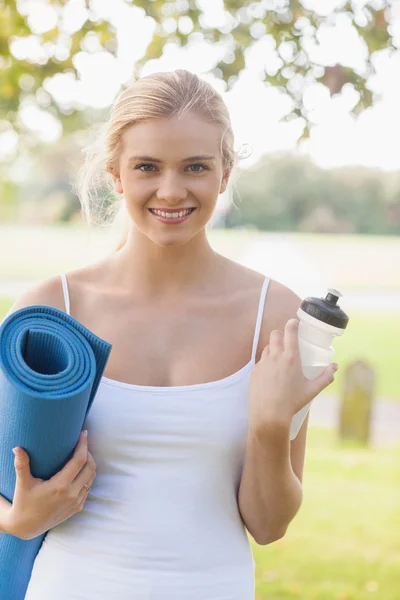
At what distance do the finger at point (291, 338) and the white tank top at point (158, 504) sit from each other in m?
0.22

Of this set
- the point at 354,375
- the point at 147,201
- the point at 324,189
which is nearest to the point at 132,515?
the point at 147,201

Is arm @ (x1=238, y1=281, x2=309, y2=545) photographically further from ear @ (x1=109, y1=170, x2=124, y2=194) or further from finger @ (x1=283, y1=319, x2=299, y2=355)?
ear @ (x1=109, y1=170, x2=124, y2=194)

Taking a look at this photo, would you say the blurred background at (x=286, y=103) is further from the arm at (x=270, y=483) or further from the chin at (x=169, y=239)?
the arm at (x=270, y=483)

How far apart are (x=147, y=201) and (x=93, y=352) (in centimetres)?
39

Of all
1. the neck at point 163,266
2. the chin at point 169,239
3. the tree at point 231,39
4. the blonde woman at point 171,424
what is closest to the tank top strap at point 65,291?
the blonde woman at point 171,424

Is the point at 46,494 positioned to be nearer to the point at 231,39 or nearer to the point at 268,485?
the point at 268,485

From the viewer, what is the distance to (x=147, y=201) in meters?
1.78

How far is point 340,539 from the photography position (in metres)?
5.32

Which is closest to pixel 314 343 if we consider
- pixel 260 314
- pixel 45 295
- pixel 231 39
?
pixel 260 314

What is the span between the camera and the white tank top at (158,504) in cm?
171

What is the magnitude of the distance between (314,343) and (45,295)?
0.64 metres

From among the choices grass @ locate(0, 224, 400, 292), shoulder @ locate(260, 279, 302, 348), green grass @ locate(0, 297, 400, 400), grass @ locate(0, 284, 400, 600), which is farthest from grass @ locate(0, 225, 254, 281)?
shoulder @ locate(260, 279, 302, 348)

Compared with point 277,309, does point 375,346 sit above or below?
below

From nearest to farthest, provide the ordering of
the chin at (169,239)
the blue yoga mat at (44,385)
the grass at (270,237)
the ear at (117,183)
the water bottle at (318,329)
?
the blue yoga mat at (44,385) → the water bottle at (318,329) → the chin at (169,239) → the ear at (117,183) → the grass at (270,237)
